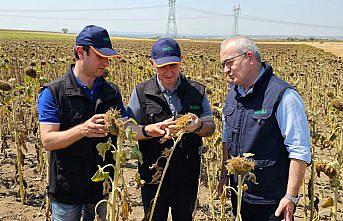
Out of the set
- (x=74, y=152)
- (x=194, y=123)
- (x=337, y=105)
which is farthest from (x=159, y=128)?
(x=337, y=105)

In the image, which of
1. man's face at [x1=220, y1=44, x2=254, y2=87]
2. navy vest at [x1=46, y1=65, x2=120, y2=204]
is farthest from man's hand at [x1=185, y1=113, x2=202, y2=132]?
navy vest at [x1=46, y1=65, x2=120, y2=204]

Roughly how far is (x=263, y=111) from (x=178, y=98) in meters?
0.72

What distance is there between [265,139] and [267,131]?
5cm

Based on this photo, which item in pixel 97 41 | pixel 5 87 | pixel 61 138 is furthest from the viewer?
pixel 5 87

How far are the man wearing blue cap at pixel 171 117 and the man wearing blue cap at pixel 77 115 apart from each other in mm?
366

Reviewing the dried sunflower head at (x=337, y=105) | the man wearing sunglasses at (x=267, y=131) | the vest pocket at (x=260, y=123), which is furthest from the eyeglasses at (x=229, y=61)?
the dried sunflower head at (x=337, y=105)

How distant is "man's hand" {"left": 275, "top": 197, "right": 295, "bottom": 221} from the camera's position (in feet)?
8.61

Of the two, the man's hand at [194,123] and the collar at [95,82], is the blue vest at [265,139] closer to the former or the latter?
the man's hand at [194,123]

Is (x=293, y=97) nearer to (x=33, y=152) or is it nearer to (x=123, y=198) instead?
(x=123, y=198)

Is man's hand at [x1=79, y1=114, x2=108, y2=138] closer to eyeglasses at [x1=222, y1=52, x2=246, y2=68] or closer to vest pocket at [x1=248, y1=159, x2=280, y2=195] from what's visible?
eyeglasses at [x1=222, y1=52, x2=246, y2=68]

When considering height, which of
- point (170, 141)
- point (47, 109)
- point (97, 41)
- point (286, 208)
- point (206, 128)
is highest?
point (97, 41)

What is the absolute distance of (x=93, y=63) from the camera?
2729mm

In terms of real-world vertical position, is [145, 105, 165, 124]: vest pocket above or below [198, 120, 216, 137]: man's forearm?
above

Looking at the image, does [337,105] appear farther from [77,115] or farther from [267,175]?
[77,115]
